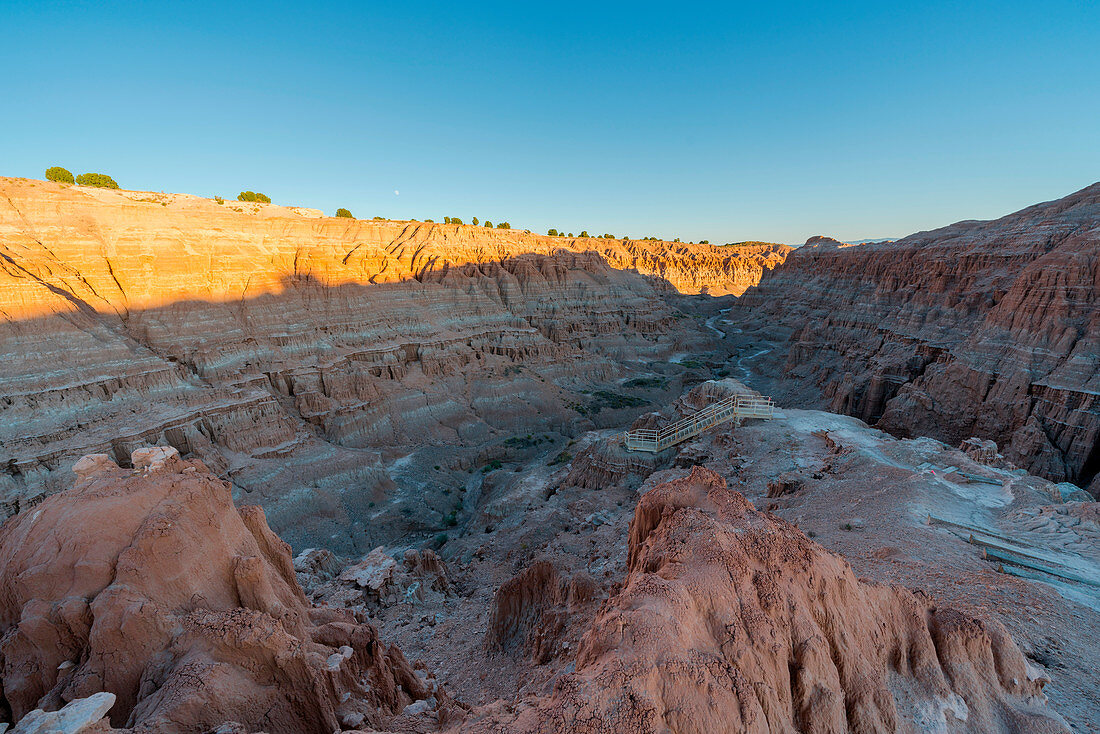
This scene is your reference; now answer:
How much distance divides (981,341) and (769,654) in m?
39.0

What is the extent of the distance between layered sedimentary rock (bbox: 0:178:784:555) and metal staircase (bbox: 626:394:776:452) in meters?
16.3

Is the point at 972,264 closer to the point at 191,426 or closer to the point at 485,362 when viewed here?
the point at 485,362

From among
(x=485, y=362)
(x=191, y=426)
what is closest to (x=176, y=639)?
(x=191, y=426)

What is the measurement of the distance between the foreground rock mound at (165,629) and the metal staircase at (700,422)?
18094mm

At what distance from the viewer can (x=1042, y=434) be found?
2558 centimetres

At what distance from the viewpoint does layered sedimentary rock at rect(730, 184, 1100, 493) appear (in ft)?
85.4

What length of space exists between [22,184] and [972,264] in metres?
72.4

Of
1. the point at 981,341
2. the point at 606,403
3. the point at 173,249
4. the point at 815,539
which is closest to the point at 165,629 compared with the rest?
the point at 815,539

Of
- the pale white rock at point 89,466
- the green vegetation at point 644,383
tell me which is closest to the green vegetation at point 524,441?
the green vegetation at point 644,383

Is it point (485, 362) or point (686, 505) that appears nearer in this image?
point (686, 505)

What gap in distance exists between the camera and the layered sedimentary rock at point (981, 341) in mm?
26031

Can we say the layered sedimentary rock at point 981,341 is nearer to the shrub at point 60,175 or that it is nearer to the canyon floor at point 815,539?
the canyon floor at point 815,539

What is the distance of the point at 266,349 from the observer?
3441 cm

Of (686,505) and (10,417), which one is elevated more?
(686,505)
